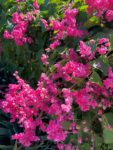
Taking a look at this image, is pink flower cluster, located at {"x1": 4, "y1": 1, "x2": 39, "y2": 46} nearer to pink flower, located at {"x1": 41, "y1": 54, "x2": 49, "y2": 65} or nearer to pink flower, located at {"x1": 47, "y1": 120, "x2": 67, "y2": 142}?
pink flower, located at {"x1": 41, "y1": 54, "x2": 49, "y2": 65}

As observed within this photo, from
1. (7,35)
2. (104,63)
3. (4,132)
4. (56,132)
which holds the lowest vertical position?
(56,132)

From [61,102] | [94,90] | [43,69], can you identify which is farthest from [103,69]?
[43,69]

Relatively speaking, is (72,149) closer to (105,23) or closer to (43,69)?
(43,69)

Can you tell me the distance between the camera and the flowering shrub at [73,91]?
194 centimetres

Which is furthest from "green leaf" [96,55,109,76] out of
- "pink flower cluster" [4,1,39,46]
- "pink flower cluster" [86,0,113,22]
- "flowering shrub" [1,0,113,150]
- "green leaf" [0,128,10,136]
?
"green leaf" [0,128,10,136]

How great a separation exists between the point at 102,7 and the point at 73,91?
0.43 metres

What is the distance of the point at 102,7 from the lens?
206 cm

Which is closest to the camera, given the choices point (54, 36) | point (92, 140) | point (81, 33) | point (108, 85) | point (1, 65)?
point (108, 85)

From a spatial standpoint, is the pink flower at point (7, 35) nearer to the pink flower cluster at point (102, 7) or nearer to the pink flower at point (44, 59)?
the pink flower at point (44, 59)

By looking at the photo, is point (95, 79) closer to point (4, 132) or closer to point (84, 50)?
point (84, 50)

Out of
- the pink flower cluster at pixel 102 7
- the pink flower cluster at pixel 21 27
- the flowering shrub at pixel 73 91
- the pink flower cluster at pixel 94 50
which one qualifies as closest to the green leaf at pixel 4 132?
the flowering shrub at pixel 73 91

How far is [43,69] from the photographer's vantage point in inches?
88.9

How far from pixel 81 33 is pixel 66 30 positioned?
76 mm

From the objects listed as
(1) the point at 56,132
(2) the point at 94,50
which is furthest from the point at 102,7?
(1) the point at 56,132
